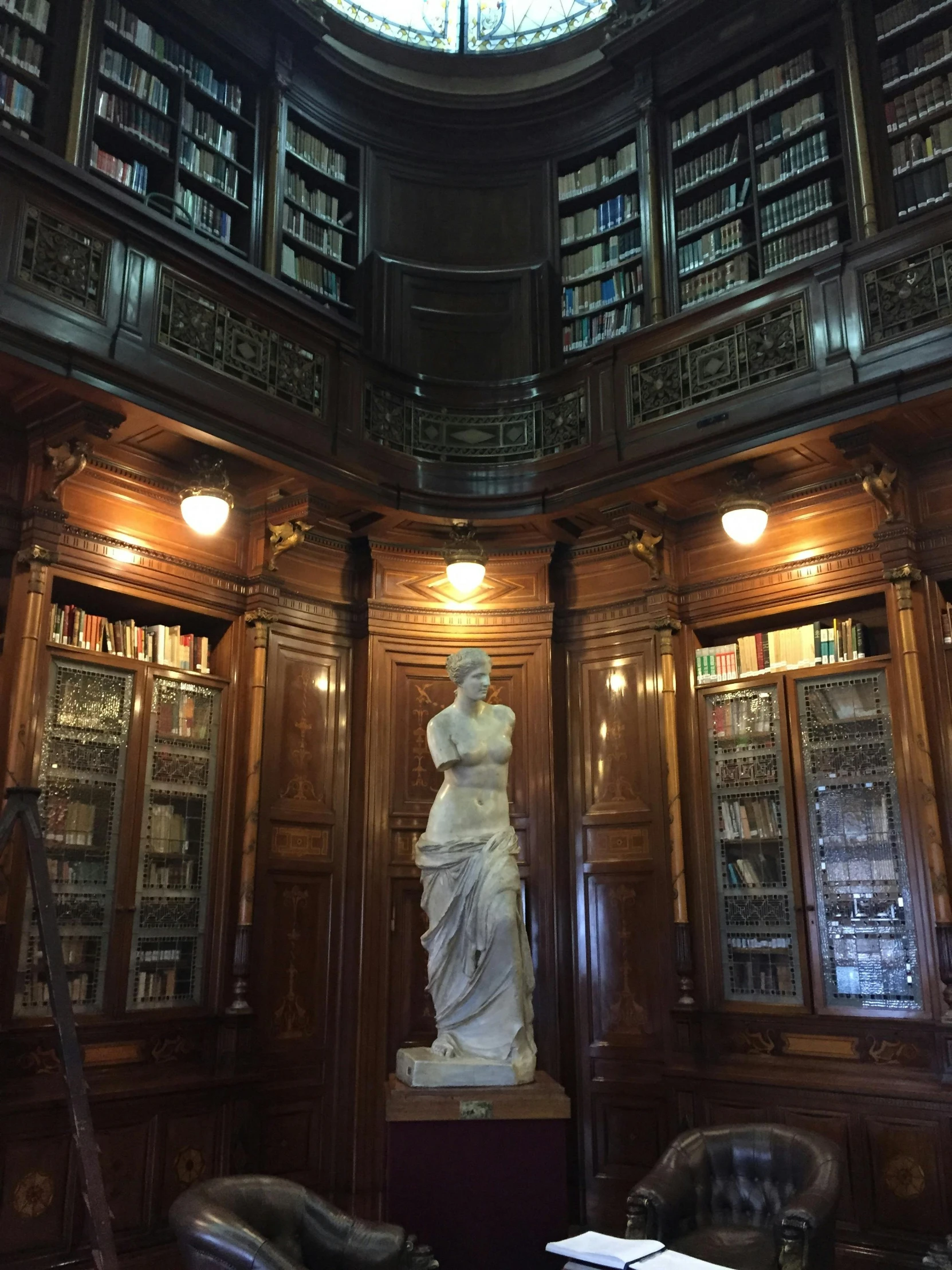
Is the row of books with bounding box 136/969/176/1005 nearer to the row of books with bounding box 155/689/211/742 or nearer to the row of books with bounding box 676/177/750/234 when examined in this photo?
the row of books with bounding box 155/689/211/742

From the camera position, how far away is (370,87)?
6359mm

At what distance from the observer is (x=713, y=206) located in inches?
230

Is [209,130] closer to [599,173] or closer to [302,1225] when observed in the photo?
[599,173]

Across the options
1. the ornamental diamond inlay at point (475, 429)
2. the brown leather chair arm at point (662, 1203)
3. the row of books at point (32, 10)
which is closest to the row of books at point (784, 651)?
the ornamental diamond inlay at point (475, 429)

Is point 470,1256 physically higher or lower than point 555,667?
lower

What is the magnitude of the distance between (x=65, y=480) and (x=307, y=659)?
1.58 metres

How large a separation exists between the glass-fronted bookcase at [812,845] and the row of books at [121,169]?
3985 millimetres

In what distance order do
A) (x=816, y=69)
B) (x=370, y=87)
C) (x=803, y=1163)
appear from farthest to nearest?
1. (x=370, y=87)
2. (x=816, y=69)
3. (x=803, y=1163)

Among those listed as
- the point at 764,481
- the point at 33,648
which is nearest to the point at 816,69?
the point at 764,481

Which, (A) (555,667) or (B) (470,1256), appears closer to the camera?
(B) (470,1256)

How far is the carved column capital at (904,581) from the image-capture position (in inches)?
184

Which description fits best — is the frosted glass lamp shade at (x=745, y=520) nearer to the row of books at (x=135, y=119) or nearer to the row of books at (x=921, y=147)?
the row of books at (x=921, y=147)

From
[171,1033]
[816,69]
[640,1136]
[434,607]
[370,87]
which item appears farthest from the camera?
[370,87]

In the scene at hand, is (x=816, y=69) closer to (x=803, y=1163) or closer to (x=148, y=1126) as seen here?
(x=803, y=1163)
